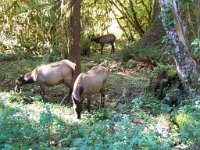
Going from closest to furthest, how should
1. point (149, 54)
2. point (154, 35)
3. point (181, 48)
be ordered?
point (181, 48) → point (149, 54) → point (154, 35)

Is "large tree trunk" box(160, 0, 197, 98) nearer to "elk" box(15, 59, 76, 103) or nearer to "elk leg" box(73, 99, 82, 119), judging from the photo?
"elk leg" box(73, 99, 82, 119)

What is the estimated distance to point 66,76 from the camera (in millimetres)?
10453

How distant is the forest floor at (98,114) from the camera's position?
589 centimetres

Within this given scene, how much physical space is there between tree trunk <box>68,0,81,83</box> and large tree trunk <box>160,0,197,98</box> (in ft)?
9.81

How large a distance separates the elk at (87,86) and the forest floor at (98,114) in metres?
0.31

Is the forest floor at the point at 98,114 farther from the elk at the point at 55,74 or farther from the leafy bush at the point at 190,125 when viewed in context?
the elk at the point at 55,74

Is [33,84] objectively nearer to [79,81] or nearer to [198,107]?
[79,81]

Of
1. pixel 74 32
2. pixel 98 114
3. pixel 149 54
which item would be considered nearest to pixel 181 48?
pixel 98 114

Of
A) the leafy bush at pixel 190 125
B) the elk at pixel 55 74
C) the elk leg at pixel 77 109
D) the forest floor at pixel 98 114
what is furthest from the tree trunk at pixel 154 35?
the leafy bush at pixel 190 125

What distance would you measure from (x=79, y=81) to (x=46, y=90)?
2551mm

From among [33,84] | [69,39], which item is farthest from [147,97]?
[33,84]

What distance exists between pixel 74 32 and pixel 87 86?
6.56 feet

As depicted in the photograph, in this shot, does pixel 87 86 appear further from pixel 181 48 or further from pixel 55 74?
pixel 181 48

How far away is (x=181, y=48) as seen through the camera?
8508mm
